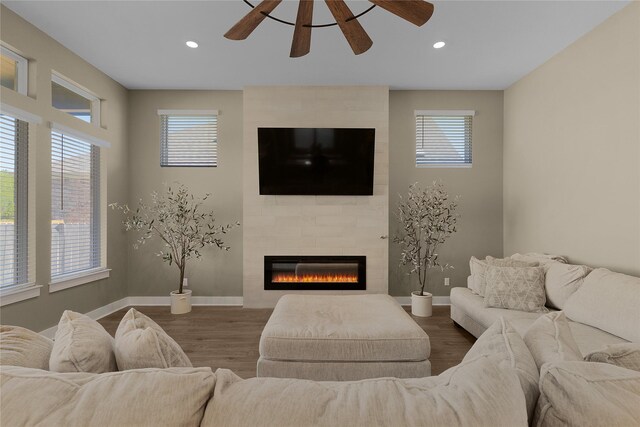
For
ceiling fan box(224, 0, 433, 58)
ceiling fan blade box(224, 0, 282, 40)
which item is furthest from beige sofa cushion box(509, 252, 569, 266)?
ceiling fan blade box(224, 0, 282, 40)

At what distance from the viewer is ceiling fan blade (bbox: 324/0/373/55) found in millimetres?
1759

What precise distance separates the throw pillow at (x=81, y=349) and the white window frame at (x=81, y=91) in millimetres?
3498

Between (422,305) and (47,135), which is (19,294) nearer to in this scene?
(47,135)

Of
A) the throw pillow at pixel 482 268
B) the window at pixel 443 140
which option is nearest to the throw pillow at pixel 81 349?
the throw pillow at pixel 482 268

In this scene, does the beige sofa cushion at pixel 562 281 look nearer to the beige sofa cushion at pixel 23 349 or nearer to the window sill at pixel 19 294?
the beige sofa cushion at pixel 23 349

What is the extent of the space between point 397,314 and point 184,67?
359 cm

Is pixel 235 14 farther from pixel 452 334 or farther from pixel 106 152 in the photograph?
pixel 452 334

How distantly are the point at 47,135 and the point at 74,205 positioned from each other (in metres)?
0.84

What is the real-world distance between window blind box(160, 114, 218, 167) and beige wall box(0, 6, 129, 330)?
0.63m

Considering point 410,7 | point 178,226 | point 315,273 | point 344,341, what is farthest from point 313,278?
point 410,7

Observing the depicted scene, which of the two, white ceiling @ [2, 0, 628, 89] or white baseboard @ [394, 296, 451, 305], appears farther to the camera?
white baseboard @ [394, 296, 451, 305]

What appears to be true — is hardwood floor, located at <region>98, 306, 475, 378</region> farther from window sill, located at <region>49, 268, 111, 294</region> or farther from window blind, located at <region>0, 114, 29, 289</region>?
window blind, located at <region>0, 114, 29, 289</region>

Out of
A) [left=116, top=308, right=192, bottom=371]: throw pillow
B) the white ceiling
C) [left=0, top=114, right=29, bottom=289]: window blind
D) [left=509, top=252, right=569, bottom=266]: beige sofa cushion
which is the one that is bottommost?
[left=509, top=252, right=569, bottom=266]: beige sofa cushion

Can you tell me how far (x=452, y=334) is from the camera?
3480 mm
